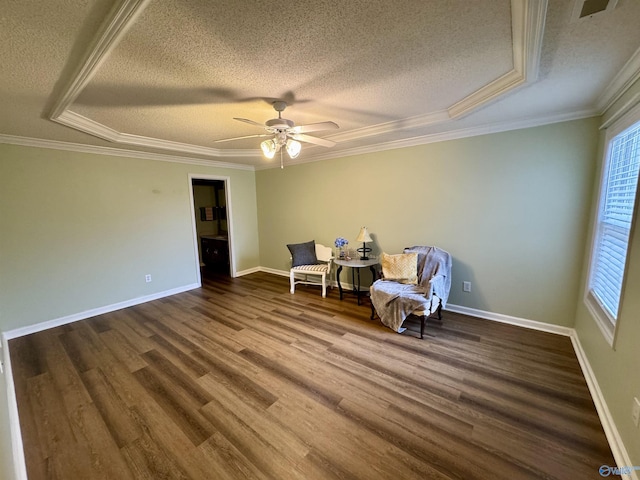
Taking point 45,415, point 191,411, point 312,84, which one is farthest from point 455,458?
point 45,415

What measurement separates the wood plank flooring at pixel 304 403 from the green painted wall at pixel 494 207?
0.51m

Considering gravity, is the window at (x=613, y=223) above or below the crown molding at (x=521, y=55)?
below

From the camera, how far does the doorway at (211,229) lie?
580cm

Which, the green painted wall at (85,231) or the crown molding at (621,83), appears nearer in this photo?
the crown molding at (621,83)

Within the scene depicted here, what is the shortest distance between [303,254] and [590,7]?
3872 millimetres

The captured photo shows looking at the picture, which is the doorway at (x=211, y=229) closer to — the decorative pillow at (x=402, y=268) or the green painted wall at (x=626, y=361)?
the decorative pillow at (x=402, y=268)

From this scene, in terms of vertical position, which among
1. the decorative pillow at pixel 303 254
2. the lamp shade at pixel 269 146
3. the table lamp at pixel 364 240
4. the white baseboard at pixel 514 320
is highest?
the lamp shade at pixel 269 146

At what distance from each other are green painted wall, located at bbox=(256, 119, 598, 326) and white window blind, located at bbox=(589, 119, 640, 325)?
322 millimetres

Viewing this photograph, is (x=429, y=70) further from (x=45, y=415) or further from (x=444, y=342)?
(x=45, y=415)

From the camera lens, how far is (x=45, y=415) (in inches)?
73.5

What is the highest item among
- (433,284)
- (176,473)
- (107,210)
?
(107,210)

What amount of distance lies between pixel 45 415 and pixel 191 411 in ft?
3.42

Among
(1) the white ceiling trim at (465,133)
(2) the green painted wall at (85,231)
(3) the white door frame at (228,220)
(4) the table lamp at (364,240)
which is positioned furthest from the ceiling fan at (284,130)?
(3) the white door frame at (228,220)

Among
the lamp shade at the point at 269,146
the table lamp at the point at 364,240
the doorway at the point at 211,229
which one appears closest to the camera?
the lamp shade at the point at 269,146
